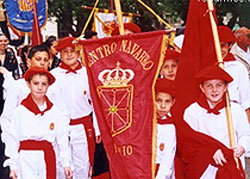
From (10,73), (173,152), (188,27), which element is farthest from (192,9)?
(10,73)

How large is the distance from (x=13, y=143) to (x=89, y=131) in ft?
5.79

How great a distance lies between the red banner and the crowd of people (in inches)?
5.7

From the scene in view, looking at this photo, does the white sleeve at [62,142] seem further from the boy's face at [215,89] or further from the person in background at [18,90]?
the boy's face at [215,89]

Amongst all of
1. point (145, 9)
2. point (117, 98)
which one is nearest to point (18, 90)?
point (117, 98)

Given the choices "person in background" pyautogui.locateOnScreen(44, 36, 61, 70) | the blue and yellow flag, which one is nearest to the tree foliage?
the blue and yellow flag

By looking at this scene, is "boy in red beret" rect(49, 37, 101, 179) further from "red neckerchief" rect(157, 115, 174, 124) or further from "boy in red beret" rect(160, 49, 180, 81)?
"red neckerchief" rect(157, 115, 174, 124)

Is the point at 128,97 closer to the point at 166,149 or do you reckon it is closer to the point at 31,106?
the point at 166,149

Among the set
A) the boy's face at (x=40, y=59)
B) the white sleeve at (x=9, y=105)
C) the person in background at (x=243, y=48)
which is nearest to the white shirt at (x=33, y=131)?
the white sleeve at (x=9, y=105)

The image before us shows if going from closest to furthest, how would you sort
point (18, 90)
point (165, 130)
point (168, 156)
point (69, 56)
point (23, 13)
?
point (168, 156)
point (165, 130)
point (18, 90)
point (69, 56)
point (23, 13)

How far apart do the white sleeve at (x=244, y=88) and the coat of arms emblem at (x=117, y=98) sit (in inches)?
75.1

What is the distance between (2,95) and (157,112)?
11.3ft

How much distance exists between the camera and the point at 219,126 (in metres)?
5.38

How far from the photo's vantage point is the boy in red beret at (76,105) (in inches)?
289

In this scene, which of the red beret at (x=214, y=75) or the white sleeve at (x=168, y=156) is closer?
the red beret at (x=214, y=75)
